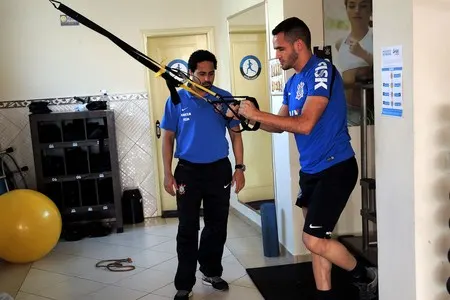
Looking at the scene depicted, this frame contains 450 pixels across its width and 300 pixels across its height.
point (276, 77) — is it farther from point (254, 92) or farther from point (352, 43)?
point (254, 92)

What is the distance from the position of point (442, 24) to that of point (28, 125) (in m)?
4.47

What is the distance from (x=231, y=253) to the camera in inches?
164

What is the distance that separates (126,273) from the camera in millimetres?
3846

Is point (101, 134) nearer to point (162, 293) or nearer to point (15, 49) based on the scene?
point (15, 49)

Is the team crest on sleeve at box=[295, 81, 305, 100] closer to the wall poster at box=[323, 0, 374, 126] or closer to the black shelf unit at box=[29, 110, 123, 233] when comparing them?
the wall poster at box=[323, 0, 374, 126]

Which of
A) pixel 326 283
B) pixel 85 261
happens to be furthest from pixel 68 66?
pixel 326 283

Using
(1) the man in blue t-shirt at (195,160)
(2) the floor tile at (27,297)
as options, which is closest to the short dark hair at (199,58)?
(1) the man in blue t-shirt at (195,160)

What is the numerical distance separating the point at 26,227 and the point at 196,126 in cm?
184

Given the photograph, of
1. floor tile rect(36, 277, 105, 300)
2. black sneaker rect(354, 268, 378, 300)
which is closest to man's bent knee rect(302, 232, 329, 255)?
black sneaker rect(354, 268, 378, 300)

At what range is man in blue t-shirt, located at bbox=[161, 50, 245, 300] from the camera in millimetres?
3090

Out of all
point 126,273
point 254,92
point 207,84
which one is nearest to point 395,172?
point 207,84

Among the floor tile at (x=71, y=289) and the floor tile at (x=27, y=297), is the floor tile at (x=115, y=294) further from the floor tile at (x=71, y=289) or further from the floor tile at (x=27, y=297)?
the floor tile at (x=27, y=297)

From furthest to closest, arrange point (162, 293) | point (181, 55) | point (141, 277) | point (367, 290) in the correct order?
point (181, 55)
point (141, 277)
point (162, 293)
point (367, 290)

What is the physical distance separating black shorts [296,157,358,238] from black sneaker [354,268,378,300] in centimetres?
52
